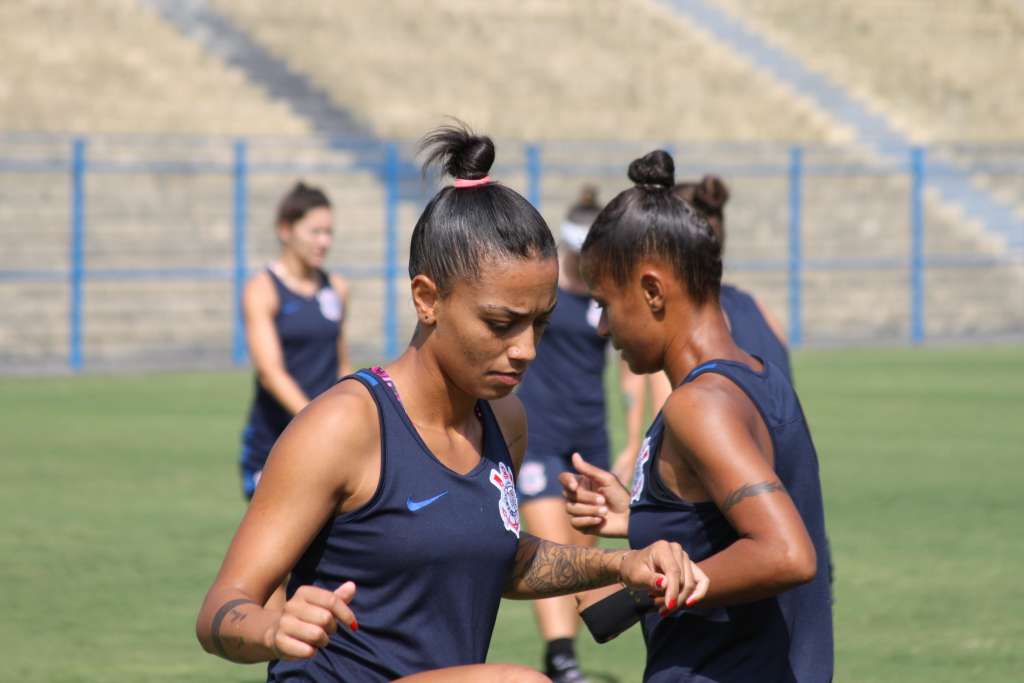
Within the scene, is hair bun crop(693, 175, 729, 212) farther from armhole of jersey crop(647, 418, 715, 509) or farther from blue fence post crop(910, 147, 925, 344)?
blue fence post crop(910, 147, 925, 344)

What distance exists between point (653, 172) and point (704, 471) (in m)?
0.96

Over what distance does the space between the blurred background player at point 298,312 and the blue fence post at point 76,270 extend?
13.6 meters

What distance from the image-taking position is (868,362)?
74.9ft

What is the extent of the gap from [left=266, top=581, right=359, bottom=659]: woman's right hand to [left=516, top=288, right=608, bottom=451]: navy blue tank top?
17.3 feet

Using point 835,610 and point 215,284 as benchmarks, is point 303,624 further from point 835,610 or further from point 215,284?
point 215,284

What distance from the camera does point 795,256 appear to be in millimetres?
27078

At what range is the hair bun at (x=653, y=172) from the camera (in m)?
4.29

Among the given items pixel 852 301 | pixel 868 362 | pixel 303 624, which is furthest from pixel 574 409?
pixel 852 301

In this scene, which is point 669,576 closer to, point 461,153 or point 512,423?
point 512,423

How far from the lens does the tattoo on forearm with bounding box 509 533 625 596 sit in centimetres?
372

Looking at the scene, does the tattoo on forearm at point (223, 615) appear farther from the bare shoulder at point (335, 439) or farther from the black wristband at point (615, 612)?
the black wristband at point (615, 612)

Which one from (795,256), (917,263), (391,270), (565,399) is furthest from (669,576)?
(917,263)

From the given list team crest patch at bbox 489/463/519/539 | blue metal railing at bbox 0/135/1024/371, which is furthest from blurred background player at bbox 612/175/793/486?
blue metal railing at bbox 0/135/1024/371

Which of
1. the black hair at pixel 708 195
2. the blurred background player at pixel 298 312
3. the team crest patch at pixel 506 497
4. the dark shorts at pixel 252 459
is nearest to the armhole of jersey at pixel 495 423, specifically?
the team crest patch at pixel 506 497
